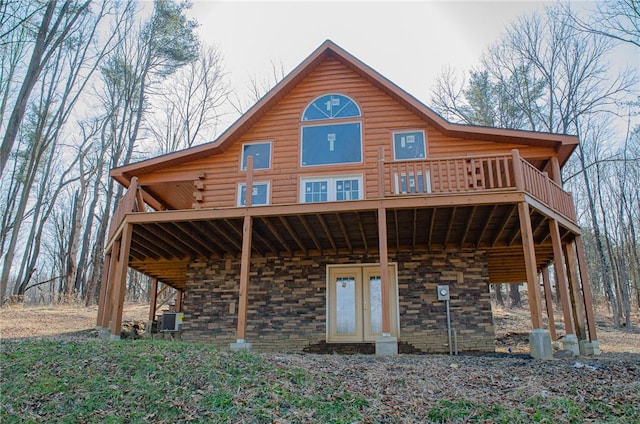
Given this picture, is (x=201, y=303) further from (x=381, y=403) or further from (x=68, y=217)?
(x=68, y=217)

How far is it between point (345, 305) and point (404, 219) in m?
2.95

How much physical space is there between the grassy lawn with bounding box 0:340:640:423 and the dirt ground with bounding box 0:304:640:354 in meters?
6.39

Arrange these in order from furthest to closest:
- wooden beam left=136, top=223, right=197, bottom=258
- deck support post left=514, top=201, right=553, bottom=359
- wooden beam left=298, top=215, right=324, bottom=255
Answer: wooden beam left=136, top=223, right=197, bottom=258 → wooden beam left=298, top=215, right=324, bottom=255 → deck support post left=514, top=201, right=553, bottom=359

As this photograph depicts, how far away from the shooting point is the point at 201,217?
9.55 metres

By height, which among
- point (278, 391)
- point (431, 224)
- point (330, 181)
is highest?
point (330, 181)

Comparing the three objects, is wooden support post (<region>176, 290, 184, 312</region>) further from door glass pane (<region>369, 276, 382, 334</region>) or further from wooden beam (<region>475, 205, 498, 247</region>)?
wooden beam (<region>475, 205, 498, 247</region>)

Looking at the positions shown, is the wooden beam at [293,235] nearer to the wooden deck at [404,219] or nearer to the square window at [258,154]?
the wooden deck at [404,219]

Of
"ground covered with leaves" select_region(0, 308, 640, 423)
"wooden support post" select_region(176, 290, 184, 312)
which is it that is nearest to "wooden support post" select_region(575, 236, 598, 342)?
"ground covered with leaves" select_region(0, 308, 640, 423)

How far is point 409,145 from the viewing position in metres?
11.5

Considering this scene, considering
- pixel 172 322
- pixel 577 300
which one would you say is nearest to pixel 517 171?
pixel 577 300

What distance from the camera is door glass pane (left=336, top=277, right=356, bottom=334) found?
37.3 feet

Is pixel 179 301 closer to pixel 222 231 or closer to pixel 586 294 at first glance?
pixel 222 231

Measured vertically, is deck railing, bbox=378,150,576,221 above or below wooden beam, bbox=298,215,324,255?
above

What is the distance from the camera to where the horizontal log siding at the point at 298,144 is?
36.9 feet
